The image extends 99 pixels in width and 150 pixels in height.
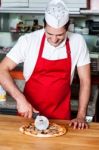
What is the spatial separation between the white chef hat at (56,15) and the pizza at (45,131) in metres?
0.63

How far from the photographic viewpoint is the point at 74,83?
2.93m

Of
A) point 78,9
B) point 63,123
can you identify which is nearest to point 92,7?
point 78,9

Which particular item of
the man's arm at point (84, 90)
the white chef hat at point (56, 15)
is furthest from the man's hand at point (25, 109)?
the white chef hat at point (56, 15)

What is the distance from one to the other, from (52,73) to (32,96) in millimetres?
225

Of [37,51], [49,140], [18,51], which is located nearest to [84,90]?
[37,51]

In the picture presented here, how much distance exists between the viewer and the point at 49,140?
68.1 inches

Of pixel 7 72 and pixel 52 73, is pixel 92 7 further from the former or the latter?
pixel 7 72

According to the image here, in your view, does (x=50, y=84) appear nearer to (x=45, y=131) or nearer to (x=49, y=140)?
(x=45, y=131)

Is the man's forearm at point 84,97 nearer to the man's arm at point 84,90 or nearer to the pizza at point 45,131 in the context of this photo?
the man's arm at point 84,90

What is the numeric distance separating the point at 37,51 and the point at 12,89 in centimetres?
39

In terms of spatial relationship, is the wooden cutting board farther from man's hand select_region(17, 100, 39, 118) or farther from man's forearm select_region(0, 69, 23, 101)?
man's forearm select_region(0, 69, 23, 101)

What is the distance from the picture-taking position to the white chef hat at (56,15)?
2090mm

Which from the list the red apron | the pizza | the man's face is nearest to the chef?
the red apron

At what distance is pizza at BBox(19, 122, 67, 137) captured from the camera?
1789 mm
